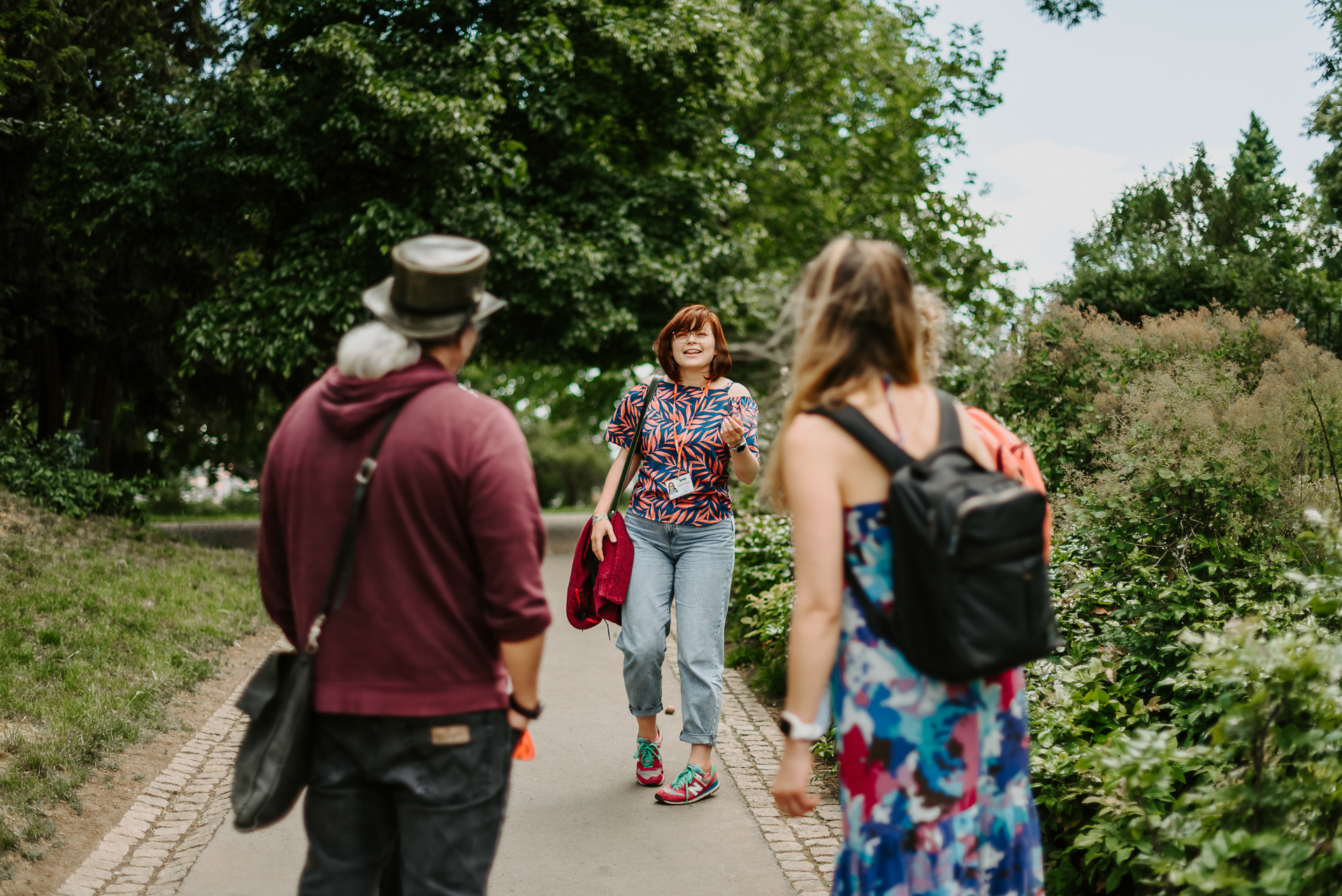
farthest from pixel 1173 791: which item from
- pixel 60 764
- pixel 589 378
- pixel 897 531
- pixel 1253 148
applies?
pixel 589 378

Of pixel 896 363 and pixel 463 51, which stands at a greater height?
pixel 463 51

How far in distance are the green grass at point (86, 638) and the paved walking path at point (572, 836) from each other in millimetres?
344

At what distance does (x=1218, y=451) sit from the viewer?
5043mm

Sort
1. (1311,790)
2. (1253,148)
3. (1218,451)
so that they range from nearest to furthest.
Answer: (1311,790) < (1218,451) < (1253,148)

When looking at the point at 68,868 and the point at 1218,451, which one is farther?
the point at 1218,451

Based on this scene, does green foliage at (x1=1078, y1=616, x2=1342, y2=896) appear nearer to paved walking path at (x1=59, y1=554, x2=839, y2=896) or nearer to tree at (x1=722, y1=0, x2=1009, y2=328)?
paved walking path at (x1=59, y1=554, x2=839, y2=896)

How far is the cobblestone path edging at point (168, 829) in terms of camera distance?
12.3 feet

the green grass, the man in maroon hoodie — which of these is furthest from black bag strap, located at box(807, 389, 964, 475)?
the green grass

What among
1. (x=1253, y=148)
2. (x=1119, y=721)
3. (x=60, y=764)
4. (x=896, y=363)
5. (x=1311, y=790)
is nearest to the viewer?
(x=896, y=363)

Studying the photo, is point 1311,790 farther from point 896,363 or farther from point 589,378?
point 589,378

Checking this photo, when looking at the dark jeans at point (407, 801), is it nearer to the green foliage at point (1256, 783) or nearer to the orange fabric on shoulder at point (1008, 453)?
the orange fabric on shoulder at point (1008, 453)

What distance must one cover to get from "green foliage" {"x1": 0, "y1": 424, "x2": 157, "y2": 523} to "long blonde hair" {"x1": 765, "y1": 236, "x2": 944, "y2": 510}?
11408 mm

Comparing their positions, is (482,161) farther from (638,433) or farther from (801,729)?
(801,729)

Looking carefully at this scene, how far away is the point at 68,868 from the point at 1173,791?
3.84 m
